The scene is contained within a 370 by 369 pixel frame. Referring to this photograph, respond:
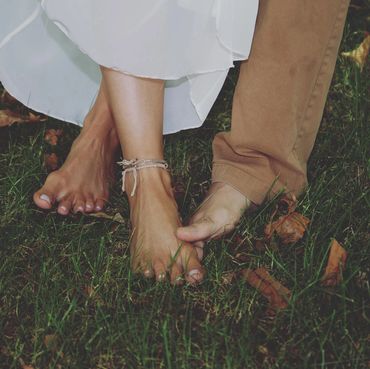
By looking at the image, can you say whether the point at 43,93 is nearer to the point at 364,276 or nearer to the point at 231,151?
the point at 231,151

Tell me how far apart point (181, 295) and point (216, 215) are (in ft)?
0.84

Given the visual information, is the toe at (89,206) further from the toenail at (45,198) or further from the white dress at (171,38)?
the white dress at (171,38)

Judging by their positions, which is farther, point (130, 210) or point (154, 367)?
point (130, 210)

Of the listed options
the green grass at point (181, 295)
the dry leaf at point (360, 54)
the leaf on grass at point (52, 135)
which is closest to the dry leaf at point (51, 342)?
the green grass at point (181, 295)

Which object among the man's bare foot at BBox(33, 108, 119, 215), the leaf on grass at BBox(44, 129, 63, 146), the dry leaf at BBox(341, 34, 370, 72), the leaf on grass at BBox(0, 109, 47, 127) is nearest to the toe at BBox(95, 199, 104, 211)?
the man's bare foot at BBox(33, 108, 119, 215)

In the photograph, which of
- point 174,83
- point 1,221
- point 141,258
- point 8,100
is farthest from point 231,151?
point 8,100

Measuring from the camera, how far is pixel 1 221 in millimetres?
2059

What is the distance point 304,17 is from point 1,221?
35.3 inches

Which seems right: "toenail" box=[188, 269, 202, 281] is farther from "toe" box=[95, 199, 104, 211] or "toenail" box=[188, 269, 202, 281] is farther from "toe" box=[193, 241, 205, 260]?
"toe" box=[95, 199, 104, 211]

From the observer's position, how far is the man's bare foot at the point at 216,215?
1923mm

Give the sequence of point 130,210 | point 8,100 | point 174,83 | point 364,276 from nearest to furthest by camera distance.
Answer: point 364,276 < point 130,210 < point 174,83 < point 8,100

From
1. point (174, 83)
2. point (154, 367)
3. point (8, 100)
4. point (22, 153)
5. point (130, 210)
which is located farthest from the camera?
point (8, 100)

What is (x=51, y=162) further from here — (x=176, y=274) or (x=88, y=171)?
(x=176, y=274)

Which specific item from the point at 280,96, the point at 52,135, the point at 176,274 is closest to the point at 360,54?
the point at 280,96
